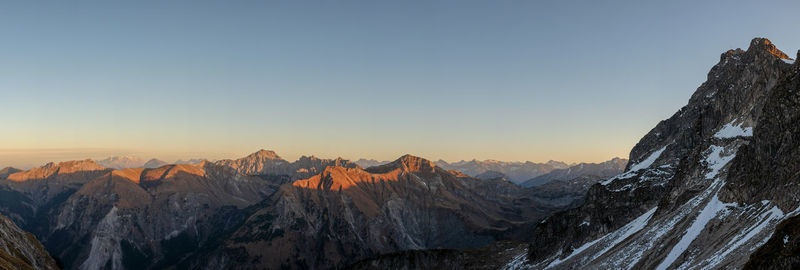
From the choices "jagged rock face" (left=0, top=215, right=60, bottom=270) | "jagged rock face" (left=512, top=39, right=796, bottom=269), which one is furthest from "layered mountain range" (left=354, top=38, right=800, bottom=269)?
"jagged rock face" (left=0, top=215, right=60, bottom=270)

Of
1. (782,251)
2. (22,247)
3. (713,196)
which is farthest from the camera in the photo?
(22,247)

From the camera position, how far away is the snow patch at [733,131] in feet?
353

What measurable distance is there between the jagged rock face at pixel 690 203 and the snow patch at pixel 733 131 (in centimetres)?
31

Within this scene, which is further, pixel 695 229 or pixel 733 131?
pixel 733 131

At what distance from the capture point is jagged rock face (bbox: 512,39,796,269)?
72375mm

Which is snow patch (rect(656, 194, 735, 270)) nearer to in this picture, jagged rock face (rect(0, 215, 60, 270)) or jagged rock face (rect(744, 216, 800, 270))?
jagged rock face (rect(744, 216, 800, 270))

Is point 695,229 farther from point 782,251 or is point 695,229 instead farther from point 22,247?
point 22,247

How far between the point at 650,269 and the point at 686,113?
137805 mm

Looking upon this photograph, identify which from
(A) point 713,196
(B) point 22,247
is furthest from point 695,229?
(B) point 22,247

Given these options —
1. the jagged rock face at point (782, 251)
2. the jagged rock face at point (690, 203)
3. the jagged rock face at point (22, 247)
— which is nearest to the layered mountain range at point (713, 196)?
the jagged rock face at point (782, 251)

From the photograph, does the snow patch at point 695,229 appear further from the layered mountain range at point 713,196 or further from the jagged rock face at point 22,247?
the jagged rock face at point 22,247

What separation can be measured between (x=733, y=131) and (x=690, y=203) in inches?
1222

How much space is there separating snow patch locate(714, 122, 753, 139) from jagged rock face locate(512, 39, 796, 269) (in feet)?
1.02

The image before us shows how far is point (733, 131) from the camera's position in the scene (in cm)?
11494
